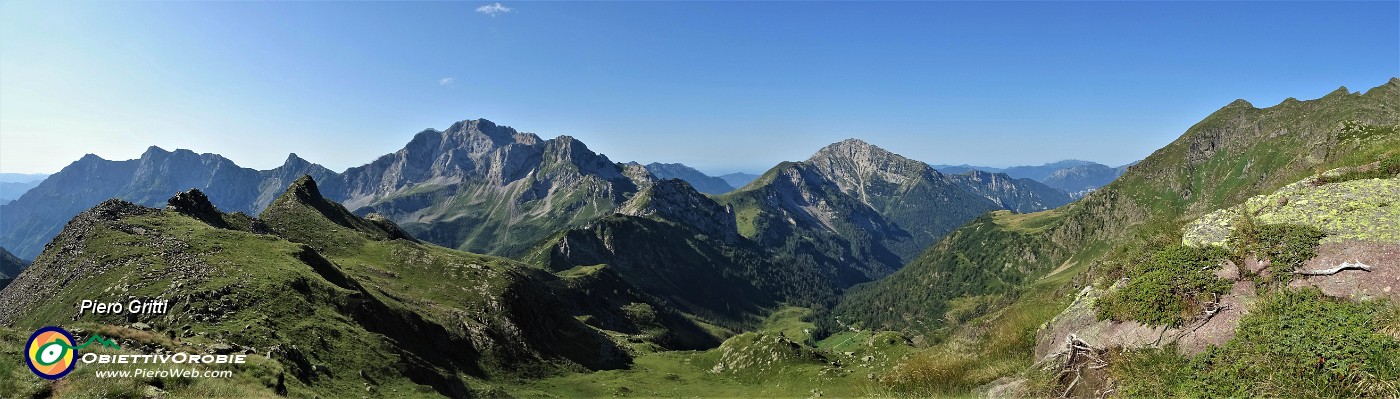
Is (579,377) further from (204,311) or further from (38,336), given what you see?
(38,336)

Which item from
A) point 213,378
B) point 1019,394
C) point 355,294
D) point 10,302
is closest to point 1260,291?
point 1019,394

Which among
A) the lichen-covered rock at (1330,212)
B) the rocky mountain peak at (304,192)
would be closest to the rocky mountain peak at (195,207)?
the rocky mountain peak at (304,192)

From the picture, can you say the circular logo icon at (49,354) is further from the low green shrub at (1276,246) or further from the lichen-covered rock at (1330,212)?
the lichen-covered rock at (1330,212)

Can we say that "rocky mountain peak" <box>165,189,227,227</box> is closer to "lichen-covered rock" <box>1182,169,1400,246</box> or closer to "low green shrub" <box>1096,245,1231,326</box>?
"low green shrub" <box>1096,245,1231,326</box>

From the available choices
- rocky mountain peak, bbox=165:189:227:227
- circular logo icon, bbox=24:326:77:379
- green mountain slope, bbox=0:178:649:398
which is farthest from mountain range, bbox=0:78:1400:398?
circular logo icon, bbox=24:326:77:379

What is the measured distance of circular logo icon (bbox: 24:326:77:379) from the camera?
20.3 meters

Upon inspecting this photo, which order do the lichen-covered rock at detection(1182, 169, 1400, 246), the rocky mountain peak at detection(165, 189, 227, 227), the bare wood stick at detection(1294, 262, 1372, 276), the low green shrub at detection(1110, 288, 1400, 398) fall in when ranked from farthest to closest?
the rocky mountain peak at detection(165, 189, 227, 227), the lichen-covered rock at detection(1182, 169, 1400, 246), the bare wood stick at detection(1294, 262, 1372, 276), the low green shrub at detection(1110, 288, 1400, 398)

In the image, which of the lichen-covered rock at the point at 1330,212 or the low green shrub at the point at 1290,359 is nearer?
the low green shrub at the point at 1290,359

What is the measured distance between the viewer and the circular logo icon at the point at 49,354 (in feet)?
66.6

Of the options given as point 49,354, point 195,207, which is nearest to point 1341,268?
point 49,354

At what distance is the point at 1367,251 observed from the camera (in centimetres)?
1174

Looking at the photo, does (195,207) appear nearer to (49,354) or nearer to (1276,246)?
(49,354)

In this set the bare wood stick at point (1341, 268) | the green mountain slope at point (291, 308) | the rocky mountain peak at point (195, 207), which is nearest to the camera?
the bare wood stick at point (1341, 268)

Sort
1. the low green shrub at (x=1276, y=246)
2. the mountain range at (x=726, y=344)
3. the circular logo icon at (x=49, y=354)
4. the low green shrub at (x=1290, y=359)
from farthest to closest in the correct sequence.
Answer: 1. the circular logo icon at (x=49, y=354)
2. the low green shrub at (x=1276, y=246)
3. the mountain range at (x=726, y=344)
4. the low green shrub at (x=1290, y=359)
